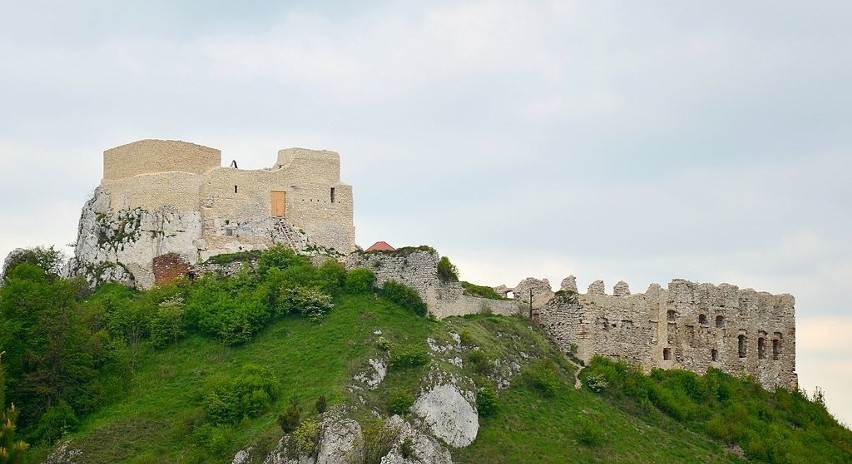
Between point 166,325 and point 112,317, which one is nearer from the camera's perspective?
point 166,325

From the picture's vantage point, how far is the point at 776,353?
65875mm

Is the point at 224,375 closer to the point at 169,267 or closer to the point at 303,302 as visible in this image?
the point at 303,302

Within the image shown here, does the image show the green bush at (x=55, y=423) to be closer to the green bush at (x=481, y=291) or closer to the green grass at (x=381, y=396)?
the green grass at (x=381, y=396)

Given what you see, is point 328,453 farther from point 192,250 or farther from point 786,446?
point 786,446

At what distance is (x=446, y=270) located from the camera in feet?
192

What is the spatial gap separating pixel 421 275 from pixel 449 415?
395 inches

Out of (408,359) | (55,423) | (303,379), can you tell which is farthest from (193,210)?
(408,359)

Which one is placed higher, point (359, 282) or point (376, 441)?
point (359, 282)

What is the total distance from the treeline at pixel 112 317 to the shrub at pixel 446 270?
2.45 metres

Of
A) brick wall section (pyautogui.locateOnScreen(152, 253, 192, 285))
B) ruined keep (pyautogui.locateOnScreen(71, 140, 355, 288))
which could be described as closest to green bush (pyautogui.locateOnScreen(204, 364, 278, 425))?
brick wall section (pyautogui.locateOnScreen(152, 253, 192, 285))

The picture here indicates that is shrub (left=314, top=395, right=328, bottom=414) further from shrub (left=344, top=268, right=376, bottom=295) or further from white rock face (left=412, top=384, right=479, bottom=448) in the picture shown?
shrub (left=344, top=268, right=376, bottom=295)

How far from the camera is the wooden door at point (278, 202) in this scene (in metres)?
63.6

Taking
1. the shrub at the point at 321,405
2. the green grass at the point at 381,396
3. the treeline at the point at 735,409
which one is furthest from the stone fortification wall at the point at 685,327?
the shrub at the point at 321,405

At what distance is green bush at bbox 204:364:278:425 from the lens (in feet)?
159
